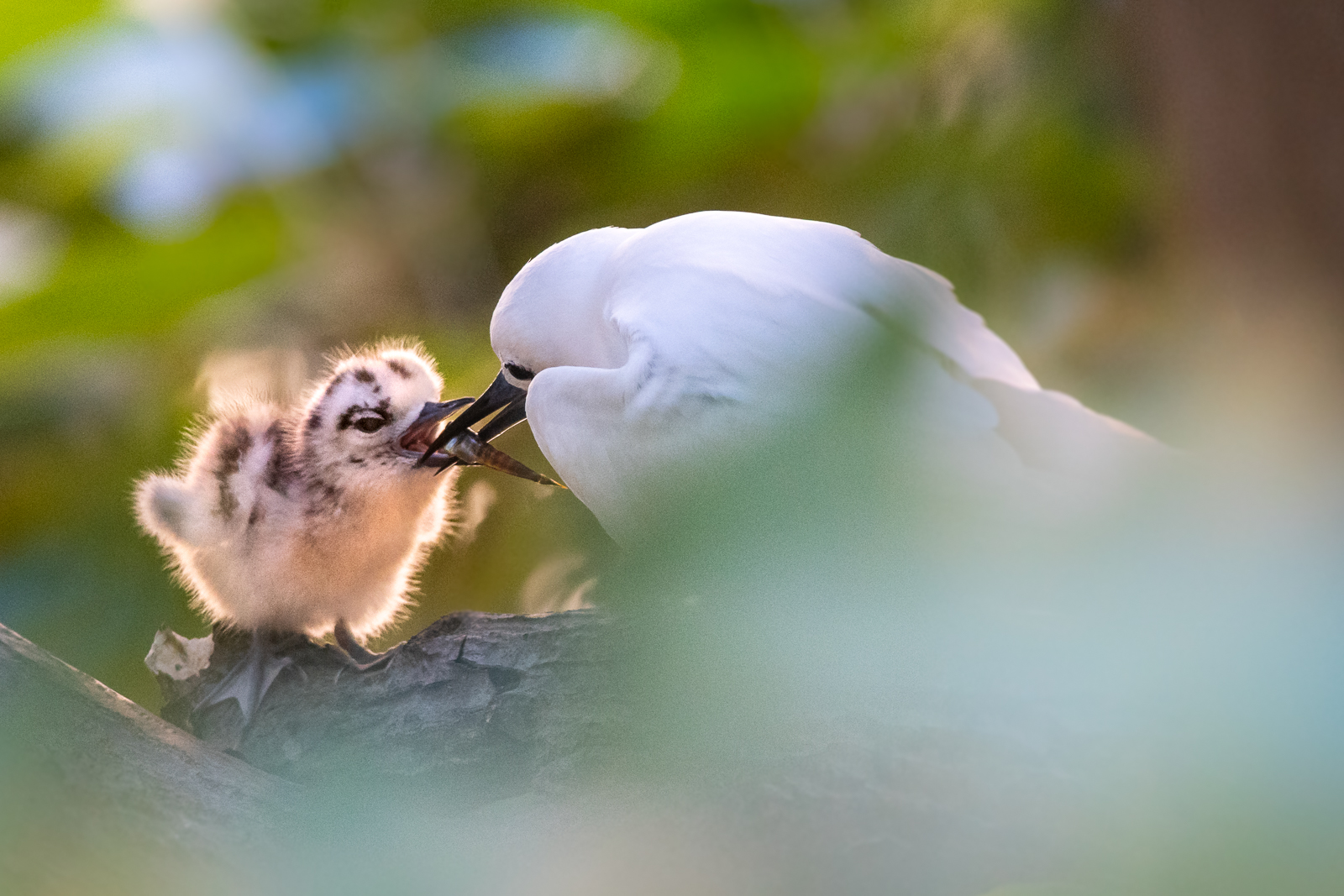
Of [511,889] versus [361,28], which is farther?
[361,28]

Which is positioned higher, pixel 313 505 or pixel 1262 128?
pixel 1262 128

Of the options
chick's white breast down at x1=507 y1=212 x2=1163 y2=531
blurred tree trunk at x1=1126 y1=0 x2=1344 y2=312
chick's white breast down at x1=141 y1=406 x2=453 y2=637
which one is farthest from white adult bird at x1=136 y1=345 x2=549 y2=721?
blurred tree trunk at x1=1126 y1=0 x2=1344 y2=312

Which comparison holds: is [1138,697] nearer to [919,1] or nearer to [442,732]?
[442,732]

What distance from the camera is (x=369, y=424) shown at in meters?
0.93

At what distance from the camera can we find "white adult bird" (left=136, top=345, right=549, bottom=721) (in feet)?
2.81

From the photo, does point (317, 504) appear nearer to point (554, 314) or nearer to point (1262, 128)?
point (554, 314)

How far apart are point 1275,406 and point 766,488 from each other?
85 mm

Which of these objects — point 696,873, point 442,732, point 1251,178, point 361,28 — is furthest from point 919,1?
point 696,873

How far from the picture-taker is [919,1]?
2.56 ft

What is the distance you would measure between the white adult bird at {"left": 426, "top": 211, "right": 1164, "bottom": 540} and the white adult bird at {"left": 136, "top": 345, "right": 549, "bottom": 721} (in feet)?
0.25

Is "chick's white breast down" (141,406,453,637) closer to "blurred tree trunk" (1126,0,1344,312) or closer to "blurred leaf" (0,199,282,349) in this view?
"blurred leaf" (0,199,282,349)

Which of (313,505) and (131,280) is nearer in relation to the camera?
(131,280)

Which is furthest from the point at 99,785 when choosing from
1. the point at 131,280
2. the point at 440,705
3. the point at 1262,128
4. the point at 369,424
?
the point at 1262,128

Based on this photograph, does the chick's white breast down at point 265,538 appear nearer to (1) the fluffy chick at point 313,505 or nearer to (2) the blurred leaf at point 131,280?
(1) the fluffy chick at point 313,505
